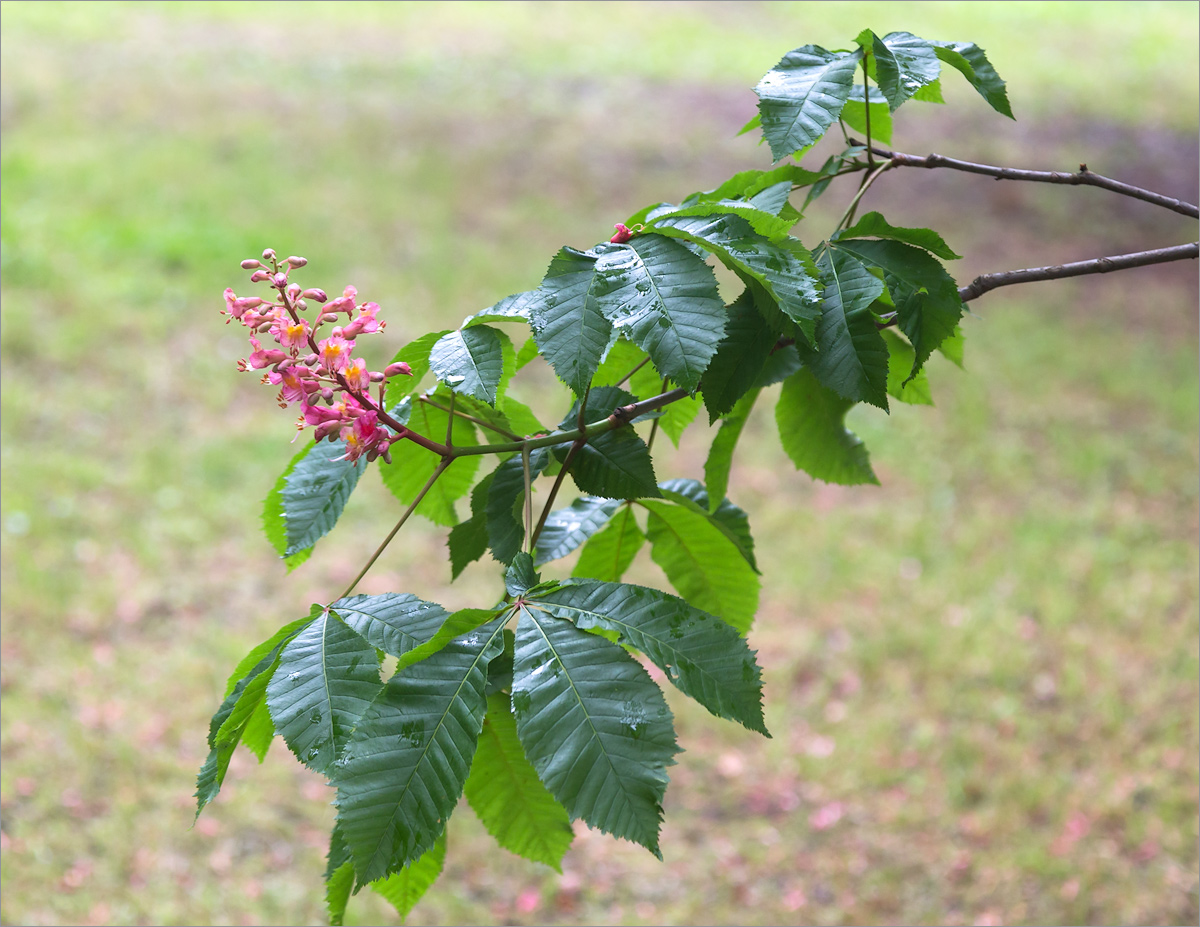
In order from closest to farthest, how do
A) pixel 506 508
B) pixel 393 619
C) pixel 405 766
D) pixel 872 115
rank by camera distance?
pixel 405 766
pixel 393 619
pixel 506 508
pixel 872 115

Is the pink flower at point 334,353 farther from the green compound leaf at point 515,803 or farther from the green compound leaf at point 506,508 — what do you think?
the green compound leaf at point 515,803

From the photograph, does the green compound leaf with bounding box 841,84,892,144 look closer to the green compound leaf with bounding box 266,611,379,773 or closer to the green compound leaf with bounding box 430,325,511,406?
the green compound leaf with bounding box 430,325,511,406

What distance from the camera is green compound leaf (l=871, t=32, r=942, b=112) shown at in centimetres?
69

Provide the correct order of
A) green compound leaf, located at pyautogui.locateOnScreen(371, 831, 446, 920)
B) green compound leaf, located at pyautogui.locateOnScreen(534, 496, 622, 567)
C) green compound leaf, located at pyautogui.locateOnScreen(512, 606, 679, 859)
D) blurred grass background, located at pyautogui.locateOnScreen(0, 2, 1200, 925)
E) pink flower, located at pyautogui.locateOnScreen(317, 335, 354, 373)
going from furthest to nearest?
blurred grass background, located at pyautogui.locateOnScreen(0, 2, 1200, 925) < green compound leaf, located at pyautogui.locateOnScreen(534, 496, 622, 567) < green compound leaf, located at pyautogui.locateOnScreen(371, 831, 446, 920) < pink flower, located at pyautogui.locateOnScreen(317, 335, 354, 373) < green compound leaf, located at pyautogui.locateOnScreen(512, 606, 679, 859)

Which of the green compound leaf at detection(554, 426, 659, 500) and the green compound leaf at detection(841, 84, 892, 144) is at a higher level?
the green compound leaf at detection(841, 84, 892, 144)

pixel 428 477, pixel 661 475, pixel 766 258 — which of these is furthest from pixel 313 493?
pixel 661 475

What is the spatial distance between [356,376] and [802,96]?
0.35 metres

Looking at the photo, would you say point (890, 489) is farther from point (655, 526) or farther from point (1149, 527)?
point (655, 526)

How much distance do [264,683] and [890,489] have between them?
358 cm

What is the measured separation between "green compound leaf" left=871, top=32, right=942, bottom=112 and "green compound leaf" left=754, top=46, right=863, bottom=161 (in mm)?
22

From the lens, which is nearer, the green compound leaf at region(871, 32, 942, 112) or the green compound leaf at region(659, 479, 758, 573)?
the green compound leaf at region(871, 32, 942, 112)

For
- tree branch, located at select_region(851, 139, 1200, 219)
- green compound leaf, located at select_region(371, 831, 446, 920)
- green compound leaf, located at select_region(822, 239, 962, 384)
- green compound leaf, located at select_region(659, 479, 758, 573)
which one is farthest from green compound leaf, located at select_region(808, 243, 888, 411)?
green compound leaf, located at select_region(371, 831, 446, 920)

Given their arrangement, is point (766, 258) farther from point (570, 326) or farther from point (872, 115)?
point (872, 115)

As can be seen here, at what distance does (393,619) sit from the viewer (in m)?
0.61
